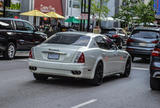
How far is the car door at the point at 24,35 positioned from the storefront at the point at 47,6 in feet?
86.5

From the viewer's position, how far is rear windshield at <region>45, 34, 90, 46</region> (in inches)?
446

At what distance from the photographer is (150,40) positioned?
2017cm

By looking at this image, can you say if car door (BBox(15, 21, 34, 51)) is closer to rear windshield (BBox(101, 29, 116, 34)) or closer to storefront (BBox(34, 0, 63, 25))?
rear windshield (BBox(101, 29, 116, 34))

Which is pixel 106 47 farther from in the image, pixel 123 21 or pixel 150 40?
pixel 123 21

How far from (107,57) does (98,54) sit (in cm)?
70

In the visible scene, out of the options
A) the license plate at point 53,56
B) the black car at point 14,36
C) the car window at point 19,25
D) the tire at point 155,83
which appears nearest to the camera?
the license plate at point 53,56

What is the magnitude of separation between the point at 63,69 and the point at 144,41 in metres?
10.3

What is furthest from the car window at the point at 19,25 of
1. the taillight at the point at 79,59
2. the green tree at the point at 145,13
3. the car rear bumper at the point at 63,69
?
the green tree at the point at 145,13

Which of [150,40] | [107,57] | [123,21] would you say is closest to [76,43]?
[107,57]

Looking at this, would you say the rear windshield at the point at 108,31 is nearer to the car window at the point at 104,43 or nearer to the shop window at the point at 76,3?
the car window at the point at 104,43

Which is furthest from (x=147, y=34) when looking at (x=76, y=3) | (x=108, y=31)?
(x=76, y=3)

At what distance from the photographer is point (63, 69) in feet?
34.8

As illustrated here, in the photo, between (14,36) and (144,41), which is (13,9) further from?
(144,41)

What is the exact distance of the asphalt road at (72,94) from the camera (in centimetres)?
831
